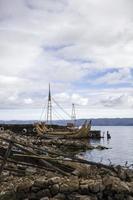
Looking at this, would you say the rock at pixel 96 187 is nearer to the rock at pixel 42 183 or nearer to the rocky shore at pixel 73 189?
the rocky shore at pixel 73 189

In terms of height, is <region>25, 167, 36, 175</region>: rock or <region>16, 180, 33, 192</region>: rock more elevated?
<region>25, 167, 36, 175</region>: rock

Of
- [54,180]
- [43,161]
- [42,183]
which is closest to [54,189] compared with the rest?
[54,180]

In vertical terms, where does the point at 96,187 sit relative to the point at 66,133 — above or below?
below

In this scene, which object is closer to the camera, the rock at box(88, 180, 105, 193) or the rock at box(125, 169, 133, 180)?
the rock at box(88, 180, 105, 193)

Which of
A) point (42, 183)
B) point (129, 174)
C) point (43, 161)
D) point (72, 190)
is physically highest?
point (43, 161)

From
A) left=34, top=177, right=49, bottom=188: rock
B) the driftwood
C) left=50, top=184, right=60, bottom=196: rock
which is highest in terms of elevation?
the driftwood

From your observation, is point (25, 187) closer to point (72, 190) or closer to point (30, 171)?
point (72, 190)

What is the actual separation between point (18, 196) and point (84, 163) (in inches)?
116

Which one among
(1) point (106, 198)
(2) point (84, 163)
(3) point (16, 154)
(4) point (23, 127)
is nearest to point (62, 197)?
(1) point (106, 198)

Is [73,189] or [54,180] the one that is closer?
[73,189]

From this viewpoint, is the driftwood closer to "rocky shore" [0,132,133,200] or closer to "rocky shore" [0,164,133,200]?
"rocky shore" [0,132,133,200]

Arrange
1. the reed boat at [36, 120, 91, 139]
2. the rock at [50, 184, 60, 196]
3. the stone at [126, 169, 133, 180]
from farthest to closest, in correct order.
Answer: the reed boat at [36, 120, 91, 139] → the stone at [126, 169, 133, 180] → the rock at [50, 184, 60, 196]

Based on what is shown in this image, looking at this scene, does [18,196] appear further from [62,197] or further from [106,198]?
[106,198]

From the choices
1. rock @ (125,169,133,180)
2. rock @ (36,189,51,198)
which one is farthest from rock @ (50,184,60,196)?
rock @ (125,169,133,180)
